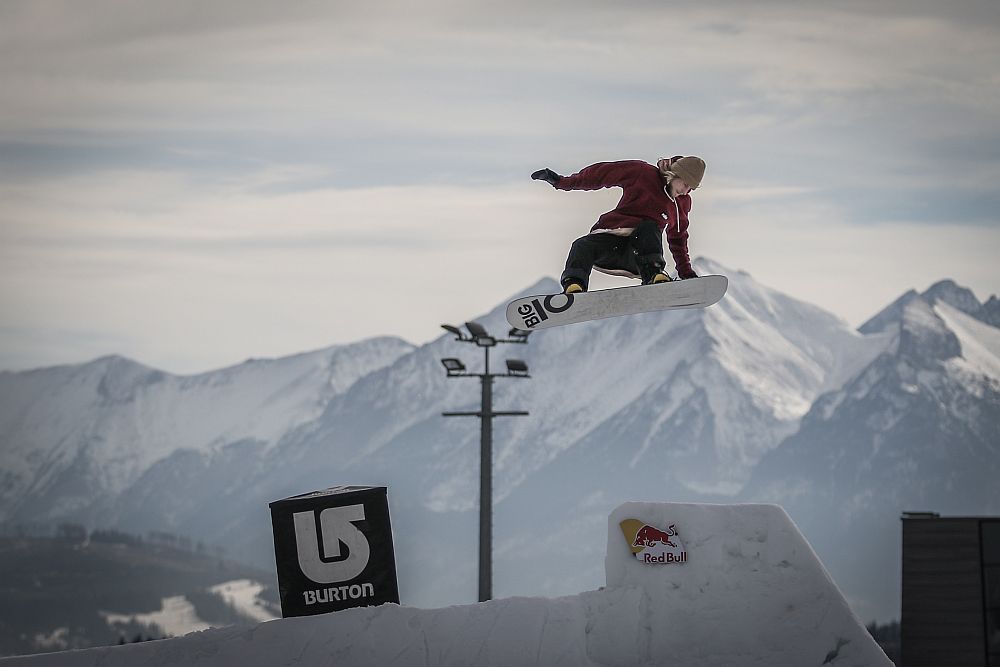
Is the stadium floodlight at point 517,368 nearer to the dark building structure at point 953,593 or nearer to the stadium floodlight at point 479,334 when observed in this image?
the stadium floodlight at point 479,334

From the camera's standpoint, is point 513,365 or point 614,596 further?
point 513,365

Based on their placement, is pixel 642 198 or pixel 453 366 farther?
pixel 453 366

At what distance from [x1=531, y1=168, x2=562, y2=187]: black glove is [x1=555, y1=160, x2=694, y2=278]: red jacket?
5 centimetres

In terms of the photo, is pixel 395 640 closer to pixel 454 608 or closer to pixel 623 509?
pixel 454 608

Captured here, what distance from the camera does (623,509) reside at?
56.1 ft

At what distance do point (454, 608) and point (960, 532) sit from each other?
9.35 metres

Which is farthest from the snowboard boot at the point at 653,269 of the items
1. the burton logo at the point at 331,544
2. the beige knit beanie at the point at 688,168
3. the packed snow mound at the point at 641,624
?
the burton logo at the point at 331,544

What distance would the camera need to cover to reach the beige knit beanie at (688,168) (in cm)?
1561

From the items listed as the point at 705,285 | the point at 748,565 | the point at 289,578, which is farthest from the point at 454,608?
the point at 705,285

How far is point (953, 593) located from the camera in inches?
888

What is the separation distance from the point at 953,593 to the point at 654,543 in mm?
7630

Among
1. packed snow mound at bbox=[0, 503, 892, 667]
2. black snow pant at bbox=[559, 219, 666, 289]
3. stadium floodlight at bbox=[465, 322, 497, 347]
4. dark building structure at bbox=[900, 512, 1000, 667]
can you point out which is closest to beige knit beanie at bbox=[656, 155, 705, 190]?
black snow pant at bbox=[559, 219, 666, 289]

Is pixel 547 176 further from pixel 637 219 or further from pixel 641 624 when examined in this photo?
pixel 641 624

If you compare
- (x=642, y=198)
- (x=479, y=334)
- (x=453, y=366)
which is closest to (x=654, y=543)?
(x=642, y=198)
